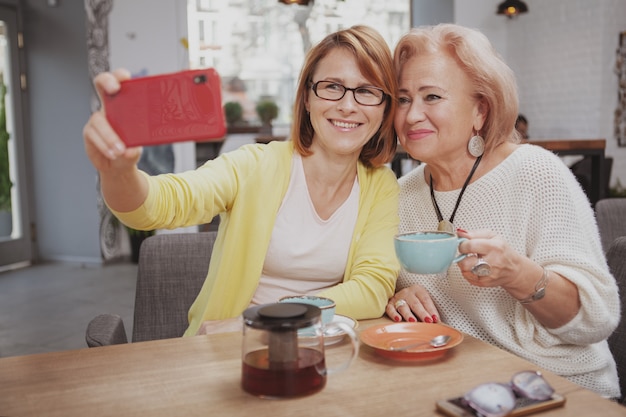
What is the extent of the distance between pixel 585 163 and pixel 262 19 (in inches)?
188

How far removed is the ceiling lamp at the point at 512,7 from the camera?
7293 mm

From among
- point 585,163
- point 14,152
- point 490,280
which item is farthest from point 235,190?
point 14,152

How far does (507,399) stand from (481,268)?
0.39 metres

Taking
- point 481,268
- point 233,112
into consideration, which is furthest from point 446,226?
point 233,112

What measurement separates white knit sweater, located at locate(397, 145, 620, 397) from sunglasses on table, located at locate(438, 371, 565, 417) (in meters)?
0.49

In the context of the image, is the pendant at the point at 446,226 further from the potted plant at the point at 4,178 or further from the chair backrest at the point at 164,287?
the potted plant at the point at 4,178

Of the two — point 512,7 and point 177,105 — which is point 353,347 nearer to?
point 177,105

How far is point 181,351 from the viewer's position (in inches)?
50.9

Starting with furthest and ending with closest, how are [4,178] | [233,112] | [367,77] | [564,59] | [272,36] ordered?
[272,36] < [233,112] < [564,59] < [4,178] < [367,77]

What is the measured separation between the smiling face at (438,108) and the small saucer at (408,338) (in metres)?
0.54

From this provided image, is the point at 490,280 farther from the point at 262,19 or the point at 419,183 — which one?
the point at 262,19

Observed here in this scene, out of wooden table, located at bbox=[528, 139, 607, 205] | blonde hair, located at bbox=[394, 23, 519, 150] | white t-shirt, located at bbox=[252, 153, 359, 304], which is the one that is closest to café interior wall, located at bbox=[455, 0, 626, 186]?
wooden table, located at bbox=[528, 139, 607, 205]

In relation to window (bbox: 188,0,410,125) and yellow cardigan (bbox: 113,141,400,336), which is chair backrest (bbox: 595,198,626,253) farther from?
window (bbox: 188,0,410,125)

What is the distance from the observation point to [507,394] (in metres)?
0.98
